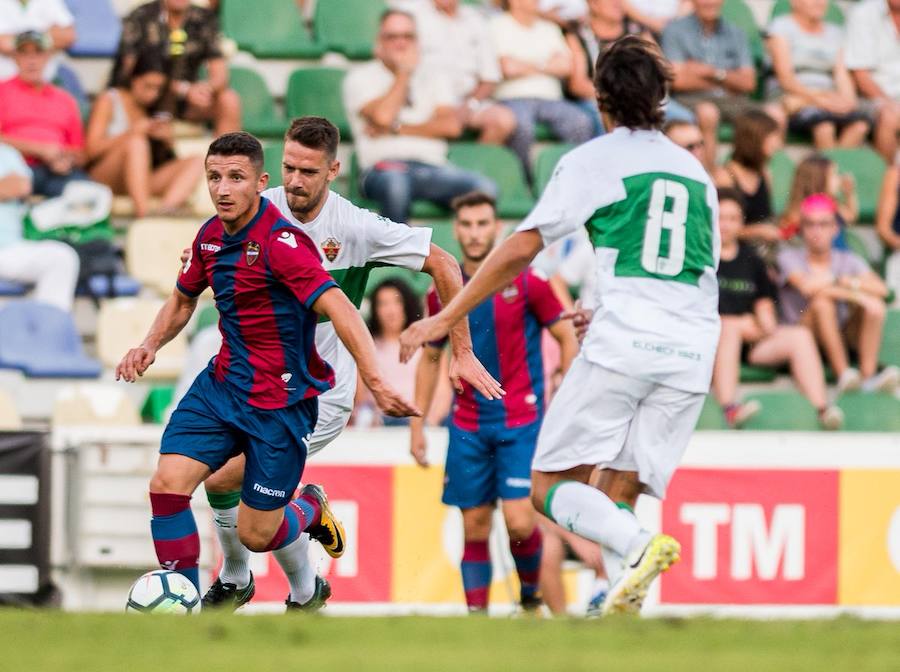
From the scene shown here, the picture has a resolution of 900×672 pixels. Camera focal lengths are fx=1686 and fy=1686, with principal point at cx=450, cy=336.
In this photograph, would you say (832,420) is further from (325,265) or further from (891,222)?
(325,265)

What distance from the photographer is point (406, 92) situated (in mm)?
12172

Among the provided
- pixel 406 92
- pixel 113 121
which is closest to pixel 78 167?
pixel 113 121

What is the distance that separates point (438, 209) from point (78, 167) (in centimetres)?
257

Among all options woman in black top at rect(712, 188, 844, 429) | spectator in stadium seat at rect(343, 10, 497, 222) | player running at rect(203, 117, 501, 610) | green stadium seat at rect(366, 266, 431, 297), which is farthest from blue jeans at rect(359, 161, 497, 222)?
player running at rect(203, 117, 501, 610)

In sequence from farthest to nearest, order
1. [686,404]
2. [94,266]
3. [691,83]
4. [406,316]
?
[691,83], [94,266], [406,316], [686,404]

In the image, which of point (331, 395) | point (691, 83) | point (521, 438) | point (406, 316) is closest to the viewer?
point (331, 395)

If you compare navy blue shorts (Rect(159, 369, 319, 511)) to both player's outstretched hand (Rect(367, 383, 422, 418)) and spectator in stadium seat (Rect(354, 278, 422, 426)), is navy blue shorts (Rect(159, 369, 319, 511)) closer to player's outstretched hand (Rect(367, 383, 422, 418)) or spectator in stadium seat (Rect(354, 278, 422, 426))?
player's outstretched hand (Rect(367, 383, 422, 418))

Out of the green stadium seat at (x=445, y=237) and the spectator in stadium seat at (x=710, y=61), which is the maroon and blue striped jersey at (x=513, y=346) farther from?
the spectator in stadium seat at (x=710, y=61)

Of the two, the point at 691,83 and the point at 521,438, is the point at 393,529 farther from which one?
the point at 691,83

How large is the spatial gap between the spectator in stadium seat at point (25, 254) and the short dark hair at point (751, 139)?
485 centimetres

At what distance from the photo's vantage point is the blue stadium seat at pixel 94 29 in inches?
503

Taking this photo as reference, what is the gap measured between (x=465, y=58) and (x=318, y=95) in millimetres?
1145

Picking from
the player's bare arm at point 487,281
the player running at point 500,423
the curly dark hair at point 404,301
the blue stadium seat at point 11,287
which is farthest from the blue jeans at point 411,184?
the player's bare arm at point 487,281

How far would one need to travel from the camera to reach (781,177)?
13.2m
